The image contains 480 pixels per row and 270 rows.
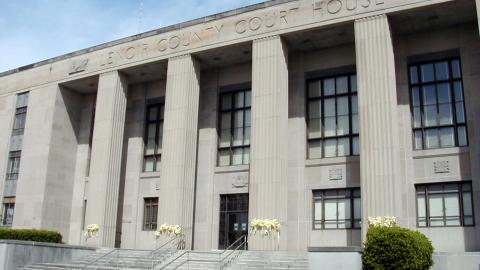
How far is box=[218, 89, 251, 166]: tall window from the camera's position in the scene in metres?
29.8

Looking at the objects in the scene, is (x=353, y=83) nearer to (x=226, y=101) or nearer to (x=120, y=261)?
(x=226, y=101)

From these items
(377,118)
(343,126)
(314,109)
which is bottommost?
(377,118)

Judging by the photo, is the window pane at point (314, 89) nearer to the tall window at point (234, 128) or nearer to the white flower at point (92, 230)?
the tall window at point (234, 128)

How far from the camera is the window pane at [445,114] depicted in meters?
24.9

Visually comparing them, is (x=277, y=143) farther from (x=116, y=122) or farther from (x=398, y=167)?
(x=116, y=122)

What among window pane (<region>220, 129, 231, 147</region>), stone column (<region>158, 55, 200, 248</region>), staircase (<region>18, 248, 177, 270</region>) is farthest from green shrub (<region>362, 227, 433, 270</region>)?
window pane (<region>220, 129, 231, 147</region>)

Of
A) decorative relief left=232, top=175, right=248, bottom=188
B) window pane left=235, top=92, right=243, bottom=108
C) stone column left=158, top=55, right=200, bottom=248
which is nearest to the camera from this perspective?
stone column left=158, top=55, right=200, bottom=248

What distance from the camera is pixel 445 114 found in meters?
25.0

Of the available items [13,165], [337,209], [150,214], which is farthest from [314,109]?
[13,165]

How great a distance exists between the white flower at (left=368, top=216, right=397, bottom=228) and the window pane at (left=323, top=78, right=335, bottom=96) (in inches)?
325

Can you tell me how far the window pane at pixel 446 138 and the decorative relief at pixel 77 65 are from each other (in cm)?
2150

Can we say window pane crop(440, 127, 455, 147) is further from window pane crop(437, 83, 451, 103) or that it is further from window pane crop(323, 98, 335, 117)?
window pane crop(323, 98, 335, 117)

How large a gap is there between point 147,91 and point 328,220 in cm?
1453

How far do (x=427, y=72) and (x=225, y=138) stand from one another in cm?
1144
